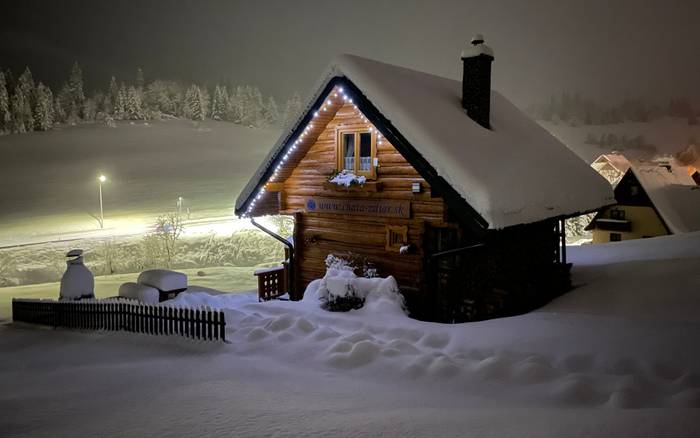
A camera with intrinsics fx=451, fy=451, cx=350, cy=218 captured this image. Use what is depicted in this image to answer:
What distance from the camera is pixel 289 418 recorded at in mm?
6199

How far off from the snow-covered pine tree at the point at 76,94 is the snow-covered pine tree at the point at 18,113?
12404mm

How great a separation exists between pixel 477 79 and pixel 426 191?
173 inches

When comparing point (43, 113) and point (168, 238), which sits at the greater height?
point (43, 113)

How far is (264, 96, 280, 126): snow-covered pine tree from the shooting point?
5837 inches

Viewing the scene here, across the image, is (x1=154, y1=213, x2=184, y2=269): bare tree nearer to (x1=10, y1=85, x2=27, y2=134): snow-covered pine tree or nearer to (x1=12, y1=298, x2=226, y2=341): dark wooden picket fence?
(x1=12, y1=298, x2=226, y2=341): dark wooden picket fence

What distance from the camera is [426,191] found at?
42.5 feet

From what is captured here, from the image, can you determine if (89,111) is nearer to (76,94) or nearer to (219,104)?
(76,94)

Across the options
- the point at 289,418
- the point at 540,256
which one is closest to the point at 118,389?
the point at 289,418

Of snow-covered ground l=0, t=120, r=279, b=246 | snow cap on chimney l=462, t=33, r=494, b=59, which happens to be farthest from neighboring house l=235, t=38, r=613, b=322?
snow-covered ground l=0, t=120, r=279, b=246

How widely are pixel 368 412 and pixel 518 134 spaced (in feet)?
42.5

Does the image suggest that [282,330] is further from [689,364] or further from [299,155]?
[689,364]

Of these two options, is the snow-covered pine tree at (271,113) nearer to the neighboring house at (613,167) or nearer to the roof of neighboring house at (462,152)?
the neighboring house at (613,167)

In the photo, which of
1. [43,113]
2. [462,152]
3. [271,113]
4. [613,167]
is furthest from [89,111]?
[462,152]

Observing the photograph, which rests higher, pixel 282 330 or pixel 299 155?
pixel 299 155
